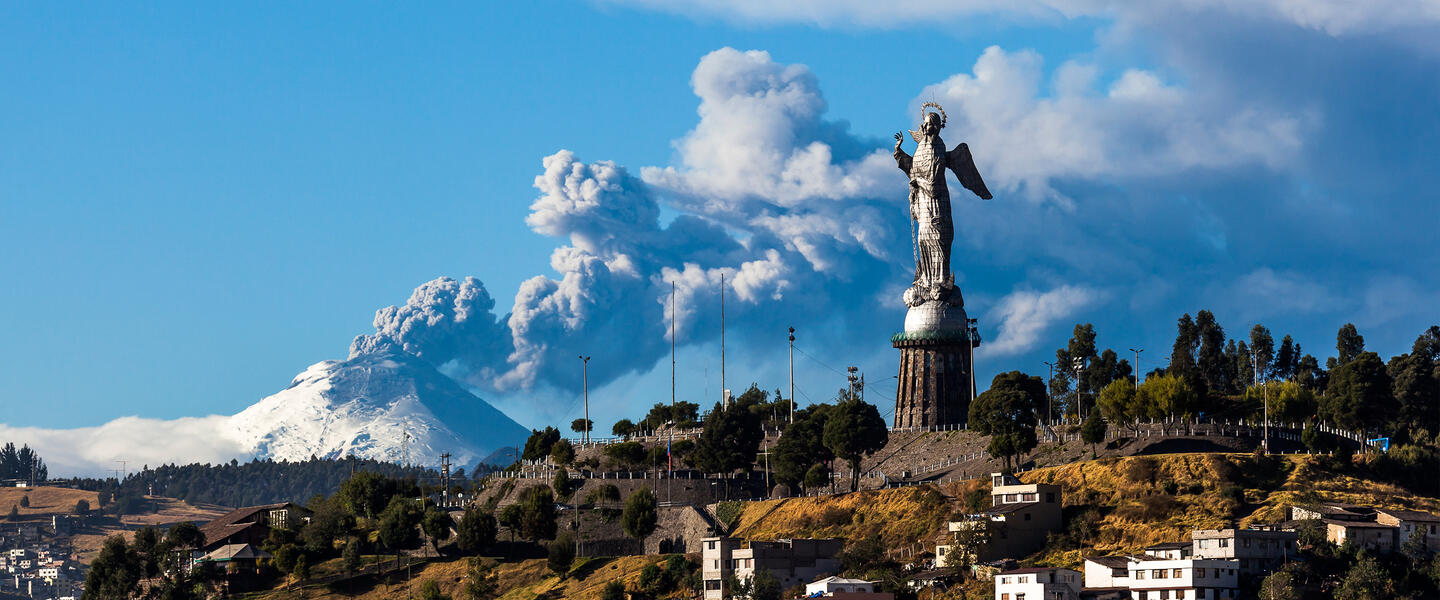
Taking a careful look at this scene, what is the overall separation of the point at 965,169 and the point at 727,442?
37.6 metres

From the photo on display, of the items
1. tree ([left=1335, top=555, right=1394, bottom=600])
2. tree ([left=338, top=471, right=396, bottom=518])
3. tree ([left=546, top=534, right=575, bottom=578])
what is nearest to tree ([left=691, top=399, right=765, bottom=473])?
tree ([left=546, top=534, right=575, bottom=578])

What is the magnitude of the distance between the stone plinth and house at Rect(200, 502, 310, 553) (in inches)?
2340

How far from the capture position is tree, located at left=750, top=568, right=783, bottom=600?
422 ft

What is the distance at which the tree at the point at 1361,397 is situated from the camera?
148250 millimetres

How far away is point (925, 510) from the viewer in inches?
5576

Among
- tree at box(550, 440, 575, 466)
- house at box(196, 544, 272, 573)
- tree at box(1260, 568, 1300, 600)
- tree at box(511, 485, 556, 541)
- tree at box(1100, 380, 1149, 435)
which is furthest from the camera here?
tree at box(550, 440, 575, 466)

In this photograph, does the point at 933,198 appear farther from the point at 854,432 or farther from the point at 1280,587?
the point at 1280,587

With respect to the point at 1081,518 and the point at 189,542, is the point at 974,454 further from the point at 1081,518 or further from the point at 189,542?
the point at 189,542

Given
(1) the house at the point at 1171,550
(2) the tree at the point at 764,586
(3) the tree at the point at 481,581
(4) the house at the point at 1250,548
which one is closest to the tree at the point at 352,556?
(3) the tree at the point at 481,581

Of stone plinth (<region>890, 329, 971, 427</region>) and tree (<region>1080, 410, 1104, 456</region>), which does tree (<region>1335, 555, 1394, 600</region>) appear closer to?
tree (<region>1080, 410, 1104, 456</region>)

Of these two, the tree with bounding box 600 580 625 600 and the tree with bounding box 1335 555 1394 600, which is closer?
the tree with bounding box 1335 555 1394 600

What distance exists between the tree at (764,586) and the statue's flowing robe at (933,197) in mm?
57005

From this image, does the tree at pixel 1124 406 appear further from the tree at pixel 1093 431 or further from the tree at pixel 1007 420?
the tree at pixel 1007 420

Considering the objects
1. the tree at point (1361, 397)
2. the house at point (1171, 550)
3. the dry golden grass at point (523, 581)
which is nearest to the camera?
the house at point (1171, 550)
